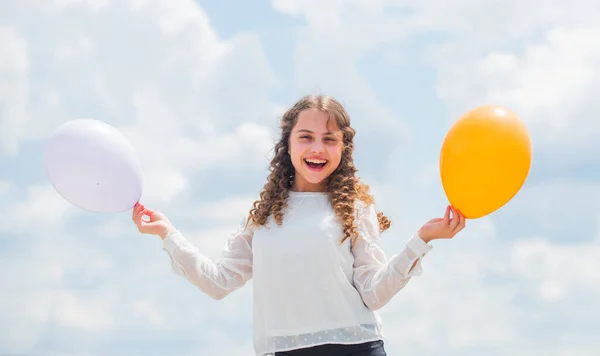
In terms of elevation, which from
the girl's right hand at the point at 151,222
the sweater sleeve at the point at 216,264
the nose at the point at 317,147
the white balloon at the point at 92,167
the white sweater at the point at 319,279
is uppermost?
the white balloon at the point at 92,167

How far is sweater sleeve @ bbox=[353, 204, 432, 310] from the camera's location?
4980 mm

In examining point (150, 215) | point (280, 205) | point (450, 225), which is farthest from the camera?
point (150, 215)

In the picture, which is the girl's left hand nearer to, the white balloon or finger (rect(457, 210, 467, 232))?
finger (rect(457, 210, 467, 232))

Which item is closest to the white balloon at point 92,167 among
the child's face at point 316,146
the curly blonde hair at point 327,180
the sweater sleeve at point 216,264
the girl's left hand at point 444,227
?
the sweater sleeve at point 216,264

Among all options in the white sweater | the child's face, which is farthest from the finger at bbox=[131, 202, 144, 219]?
the child's face

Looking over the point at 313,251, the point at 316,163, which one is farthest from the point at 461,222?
the point at 316,163

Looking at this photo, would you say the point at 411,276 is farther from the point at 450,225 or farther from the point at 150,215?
the point at 150,215

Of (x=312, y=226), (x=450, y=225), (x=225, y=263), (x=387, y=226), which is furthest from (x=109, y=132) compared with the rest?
(x=450, y=225)

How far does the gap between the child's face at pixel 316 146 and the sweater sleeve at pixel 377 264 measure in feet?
1.23

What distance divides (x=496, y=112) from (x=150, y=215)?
244 cm

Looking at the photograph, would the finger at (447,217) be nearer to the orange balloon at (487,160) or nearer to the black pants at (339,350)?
the orange balloon at (487,160)

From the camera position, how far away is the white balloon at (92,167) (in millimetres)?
5582

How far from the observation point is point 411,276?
5031 millimetres

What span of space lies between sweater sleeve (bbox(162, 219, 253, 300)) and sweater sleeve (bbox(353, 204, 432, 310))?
0.79m
